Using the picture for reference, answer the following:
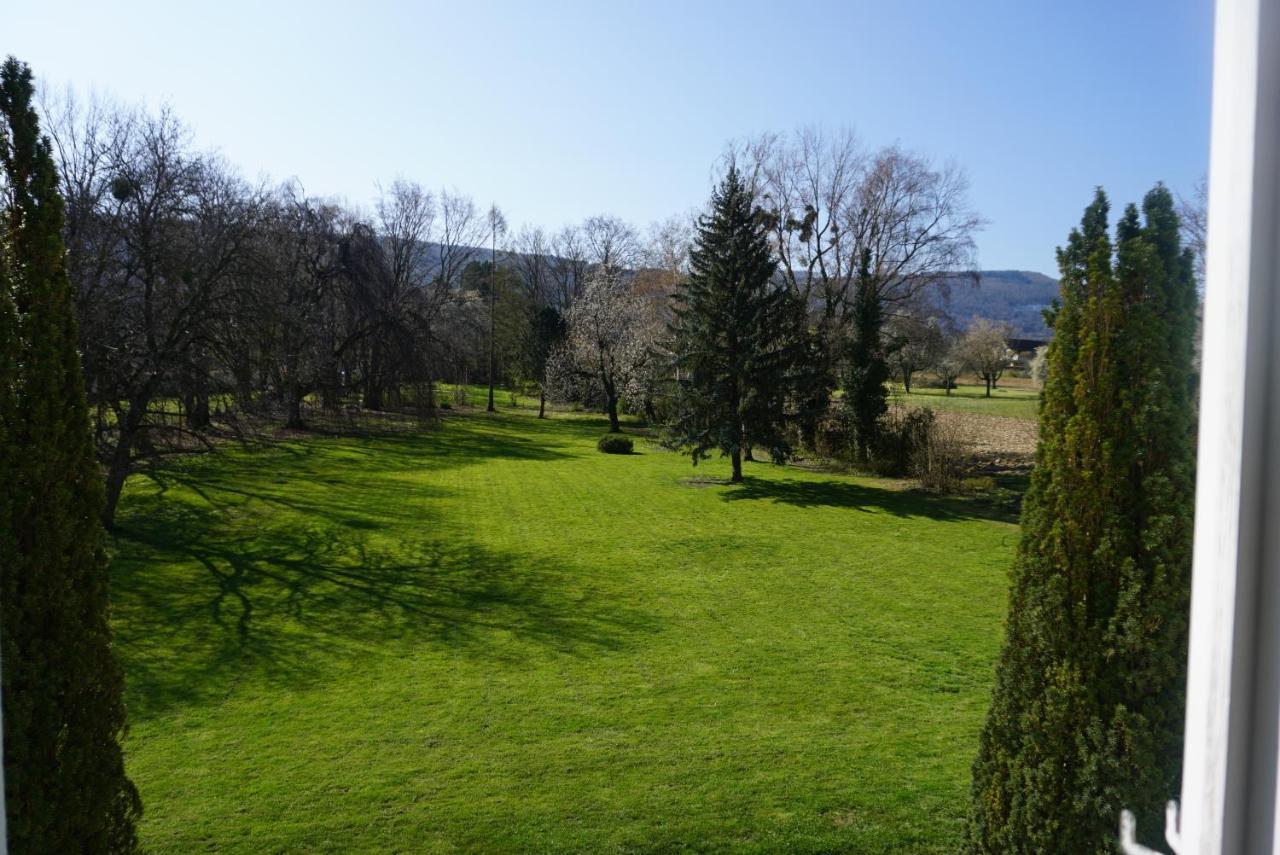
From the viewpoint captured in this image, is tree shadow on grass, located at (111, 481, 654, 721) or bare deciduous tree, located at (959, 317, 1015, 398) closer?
bare deciduous tree, located at (959, 317, 1015, 398)

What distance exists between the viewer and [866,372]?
54.4 ft

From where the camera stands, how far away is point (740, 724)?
5.23 metres

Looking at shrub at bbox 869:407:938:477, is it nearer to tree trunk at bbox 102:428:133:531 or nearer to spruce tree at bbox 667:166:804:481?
spruce tree at bbox 667:166:804:481

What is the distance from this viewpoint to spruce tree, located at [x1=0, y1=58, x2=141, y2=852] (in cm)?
204

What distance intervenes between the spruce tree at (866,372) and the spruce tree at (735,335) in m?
1.72

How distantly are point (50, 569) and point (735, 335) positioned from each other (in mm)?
13361

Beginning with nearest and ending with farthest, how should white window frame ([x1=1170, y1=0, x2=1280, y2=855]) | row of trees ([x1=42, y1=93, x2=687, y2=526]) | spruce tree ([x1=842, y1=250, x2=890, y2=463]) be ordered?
white window frame ([x1=1170, y1=0, x2=1280, y2=855]) < row of trees ([x1=42, y1=93, x2=687, y2=526]) < spruce tree ([x1=842, y1=250, x2=890, y2=463])

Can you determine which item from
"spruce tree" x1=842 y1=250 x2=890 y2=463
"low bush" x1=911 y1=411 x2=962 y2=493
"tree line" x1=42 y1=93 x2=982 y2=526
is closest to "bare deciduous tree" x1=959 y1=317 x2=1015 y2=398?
"tree line" x1=42 y1=93 x2=982 y2=526

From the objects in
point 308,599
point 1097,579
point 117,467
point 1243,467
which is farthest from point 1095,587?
point 117,467

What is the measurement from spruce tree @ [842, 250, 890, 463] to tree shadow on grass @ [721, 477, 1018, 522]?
1.69 m

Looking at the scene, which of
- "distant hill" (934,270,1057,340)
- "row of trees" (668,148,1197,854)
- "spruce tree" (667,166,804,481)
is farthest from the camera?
"spruce tree" (667,166,804,481)

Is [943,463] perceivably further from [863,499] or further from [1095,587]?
[1095,587]

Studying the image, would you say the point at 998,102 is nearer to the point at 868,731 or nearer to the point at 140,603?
the point at 868,731

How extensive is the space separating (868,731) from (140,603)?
661 cm
